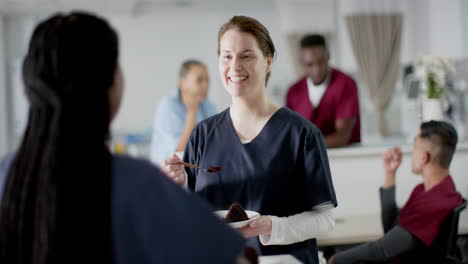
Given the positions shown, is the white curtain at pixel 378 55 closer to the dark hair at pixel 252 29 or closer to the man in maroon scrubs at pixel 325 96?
the man in maroon scrubs at pixel 325 96

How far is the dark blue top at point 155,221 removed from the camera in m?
0.66

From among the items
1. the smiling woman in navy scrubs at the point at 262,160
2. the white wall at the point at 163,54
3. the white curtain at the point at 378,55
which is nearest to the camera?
the smiling woman in navy scrubs at the point at 262,160

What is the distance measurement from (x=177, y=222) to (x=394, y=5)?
6.28 metres

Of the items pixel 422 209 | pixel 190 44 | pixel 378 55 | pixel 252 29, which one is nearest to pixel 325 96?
pixel 422 209

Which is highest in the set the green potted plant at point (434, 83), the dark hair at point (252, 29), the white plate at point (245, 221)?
the dark hair at point (252, 29)

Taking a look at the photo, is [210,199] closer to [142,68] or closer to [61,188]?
[61,188]

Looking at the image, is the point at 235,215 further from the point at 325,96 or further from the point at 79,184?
the point at 325,96

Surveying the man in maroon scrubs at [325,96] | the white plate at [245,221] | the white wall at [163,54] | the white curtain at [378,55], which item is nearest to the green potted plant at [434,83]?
the man in maroon scrubs at [325,96]

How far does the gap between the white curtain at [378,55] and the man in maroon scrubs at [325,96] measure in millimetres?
3721

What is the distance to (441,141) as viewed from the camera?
6.75 ft

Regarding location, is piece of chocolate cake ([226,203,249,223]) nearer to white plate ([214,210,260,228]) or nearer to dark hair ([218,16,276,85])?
white plate ([214,210,260,228])

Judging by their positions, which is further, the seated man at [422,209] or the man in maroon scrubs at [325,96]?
the man in maroon scrubs at [325,96]

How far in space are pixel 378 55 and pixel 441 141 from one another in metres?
4.53

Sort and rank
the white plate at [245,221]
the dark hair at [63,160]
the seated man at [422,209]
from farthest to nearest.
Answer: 1. the seated man at [422,209]
2. the white plate at [245,221]
3. the dark hair at [63,160]
